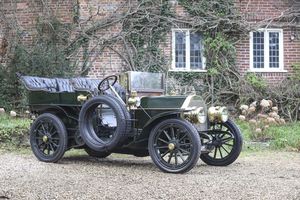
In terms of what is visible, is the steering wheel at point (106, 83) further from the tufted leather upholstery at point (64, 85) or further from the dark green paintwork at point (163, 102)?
the tufted leather upholstery at point (64, 85)

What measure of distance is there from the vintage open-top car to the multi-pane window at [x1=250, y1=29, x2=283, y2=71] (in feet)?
28.3

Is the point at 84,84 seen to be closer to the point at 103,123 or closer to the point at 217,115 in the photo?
the point at 103,123

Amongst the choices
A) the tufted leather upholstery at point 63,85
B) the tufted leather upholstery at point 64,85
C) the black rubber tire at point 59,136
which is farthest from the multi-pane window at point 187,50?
the black rubber tire at point 59,136

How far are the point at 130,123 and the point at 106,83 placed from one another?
107cm

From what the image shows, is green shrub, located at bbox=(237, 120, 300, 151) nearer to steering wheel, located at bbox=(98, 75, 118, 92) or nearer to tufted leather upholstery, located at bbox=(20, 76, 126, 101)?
tufted leather upholstery, located at bbox=(20, 76, 126, 101)

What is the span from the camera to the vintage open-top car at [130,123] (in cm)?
796

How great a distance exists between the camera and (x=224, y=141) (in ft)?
28.8

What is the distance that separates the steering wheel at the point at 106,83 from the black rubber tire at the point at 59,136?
909 millimetres

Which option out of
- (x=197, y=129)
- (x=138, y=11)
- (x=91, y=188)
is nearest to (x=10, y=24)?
(x=138, y=11)

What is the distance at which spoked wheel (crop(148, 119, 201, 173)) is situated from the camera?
7.64 meters

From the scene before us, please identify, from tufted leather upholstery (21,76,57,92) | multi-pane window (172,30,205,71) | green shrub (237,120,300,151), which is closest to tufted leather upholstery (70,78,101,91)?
tufted leather upholstery (21,76,57,92)

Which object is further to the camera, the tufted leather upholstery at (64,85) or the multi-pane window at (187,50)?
the multi-pane window at (187,50)

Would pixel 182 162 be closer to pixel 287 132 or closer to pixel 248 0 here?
pixel 287 132

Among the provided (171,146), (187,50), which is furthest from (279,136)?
(187,50)
